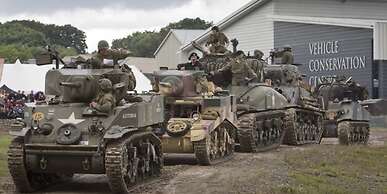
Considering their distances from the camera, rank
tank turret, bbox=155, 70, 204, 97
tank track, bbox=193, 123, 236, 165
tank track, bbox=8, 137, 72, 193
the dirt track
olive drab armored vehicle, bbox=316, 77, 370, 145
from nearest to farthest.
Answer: tank track, bbox=8, 137, 72, 193 → the dirt track → tank track, bbox=193, 123, 236, 165 → tank turret, bbox=155, 70, 204, 97 → olive drab armored vehicle, bbox=316, 77, 370, 145

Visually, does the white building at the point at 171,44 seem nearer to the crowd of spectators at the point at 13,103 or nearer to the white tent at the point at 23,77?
the white tent at the point at 23,77

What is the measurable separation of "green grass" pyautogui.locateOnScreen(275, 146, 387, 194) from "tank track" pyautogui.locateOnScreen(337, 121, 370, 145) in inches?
120

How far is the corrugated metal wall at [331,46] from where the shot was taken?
3378cm

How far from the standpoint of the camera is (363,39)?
33.8 meters

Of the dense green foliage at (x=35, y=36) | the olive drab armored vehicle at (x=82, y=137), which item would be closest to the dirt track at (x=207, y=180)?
the olive drab armored vehicle at (x=82, y=137)

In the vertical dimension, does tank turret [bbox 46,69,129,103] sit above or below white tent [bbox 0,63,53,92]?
below

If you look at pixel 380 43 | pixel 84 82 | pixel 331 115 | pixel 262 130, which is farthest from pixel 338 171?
pixel 380 43

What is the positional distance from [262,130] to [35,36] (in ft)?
234

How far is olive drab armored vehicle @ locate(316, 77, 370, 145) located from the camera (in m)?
22.7

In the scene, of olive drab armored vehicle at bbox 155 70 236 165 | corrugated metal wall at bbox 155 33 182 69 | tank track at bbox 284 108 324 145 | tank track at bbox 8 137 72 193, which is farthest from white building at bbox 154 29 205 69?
tank track at bbox 8 137 72 193

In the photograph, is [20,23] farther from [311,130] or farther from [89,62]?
[89,62]

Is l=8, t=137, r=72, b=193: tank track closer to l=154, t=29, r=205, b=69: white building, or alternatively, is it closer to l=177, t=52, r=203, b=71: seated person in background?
l=177, t=52, r=203, b=71: seated person in background

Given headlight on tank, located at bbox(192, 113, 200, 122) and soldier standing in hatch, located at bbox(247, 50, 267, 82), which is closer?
headlight on tank, located at bbox(192, 113, 200, 122)

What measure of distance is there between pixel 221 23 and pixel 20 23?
59.9 meters
